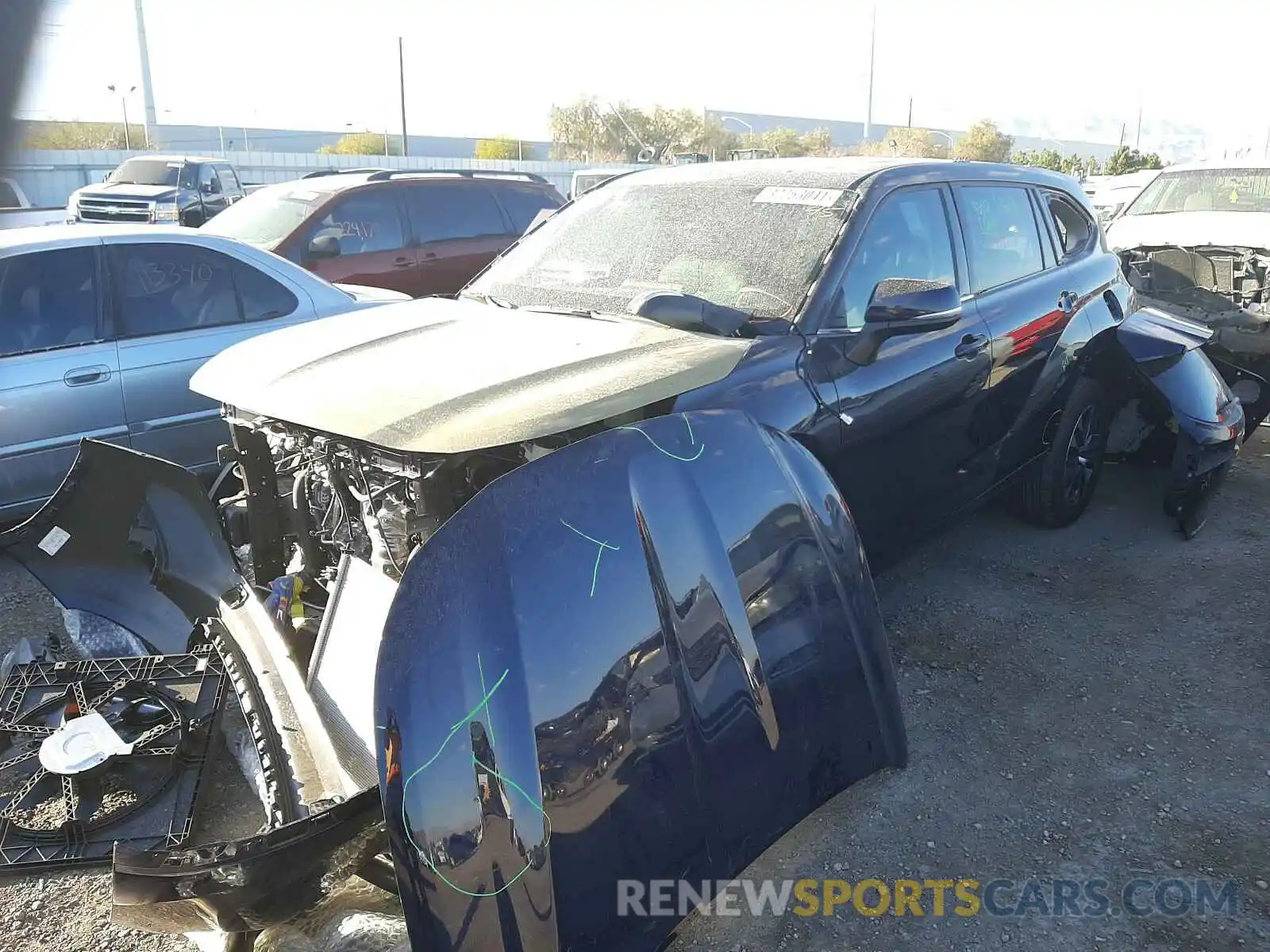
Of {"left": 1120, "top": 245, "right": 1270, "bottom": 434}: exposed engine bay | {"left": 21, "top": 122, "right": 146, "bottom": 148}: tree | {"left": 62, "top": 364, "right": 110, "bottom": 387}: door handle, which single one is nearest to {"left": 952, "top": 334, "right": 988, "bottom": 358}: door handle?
{"left": 1120, "top": 245, "right": 1270, "bottom": 434}: exposed engine bay

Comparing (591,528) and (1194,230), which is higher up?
(1194,230)

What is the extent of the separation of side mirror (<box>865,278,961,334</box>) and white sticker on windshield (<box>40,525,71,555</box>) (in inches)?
117

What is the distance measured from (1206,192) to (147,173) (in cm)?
1481

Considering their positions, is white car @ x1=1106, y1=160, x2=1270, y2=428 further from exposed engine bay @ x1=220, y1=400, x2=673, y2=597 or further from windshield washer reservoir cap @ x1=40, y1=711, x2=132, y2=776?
windshield washer reservoir cap @ x1=40, y1=711, x2=132, y2=776

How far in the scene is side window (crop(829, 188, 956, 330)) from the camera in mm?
3246

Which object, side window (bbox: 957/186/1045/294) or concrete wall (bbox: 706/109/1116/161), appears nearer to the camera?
side window (bbox: 957/186/1045/294)

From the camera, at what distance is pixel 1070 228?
4.86m

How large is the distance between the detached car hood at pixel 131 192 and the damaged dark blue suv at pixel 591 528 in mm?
12364

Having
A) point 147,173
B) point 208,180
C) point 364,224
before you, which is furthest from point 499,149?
point 364,224

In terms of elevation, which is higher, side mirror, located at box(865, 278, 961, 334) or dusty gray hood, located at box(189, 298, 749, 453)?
side mirror, located at box(865, 278, 961, 334)

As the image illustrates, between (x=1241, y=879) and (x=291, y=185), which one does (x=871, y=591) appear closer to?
(x=1241, y=879)

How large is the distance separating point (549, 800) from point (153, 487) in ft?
8.30

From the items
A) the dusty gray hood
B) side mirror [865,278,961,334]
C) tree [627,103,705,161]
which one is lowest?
the dusty gray hood

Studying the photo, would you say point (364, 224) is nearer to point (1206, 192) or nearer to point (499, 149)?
point (1206, 192)
